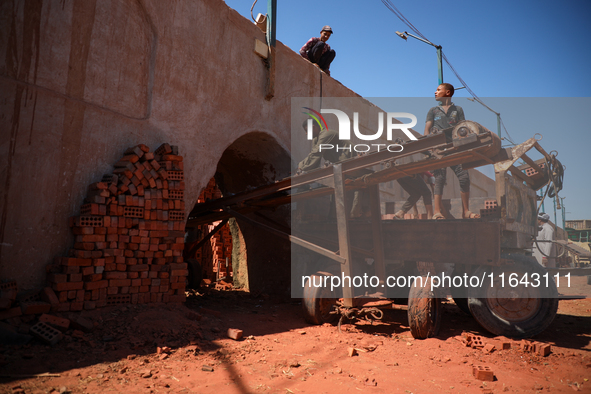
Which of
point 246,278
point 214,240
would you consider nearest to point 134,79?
point 246,278

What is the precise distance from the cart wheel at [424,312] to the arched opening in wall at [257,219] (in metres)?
3.53

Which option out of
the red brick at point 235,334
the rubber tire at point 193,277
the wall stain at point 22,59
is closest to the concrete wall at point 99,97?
the wall stain at point 22,59

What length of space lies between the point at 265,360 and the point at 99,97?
3801 mm

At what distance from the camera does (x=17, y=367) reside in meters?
3.42

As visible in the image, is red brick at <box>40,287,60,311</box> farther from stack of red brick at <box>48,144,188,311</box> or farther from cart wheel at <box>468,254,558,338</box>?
cart wheel at <box>468,254,558,338</box>

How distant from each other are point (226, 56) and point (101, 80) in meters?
2.37

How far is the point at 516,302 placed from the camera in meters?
5.08

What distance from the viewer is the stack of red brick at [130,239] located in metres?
4.62

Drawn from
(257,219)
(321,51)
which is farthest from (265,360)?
(321,51)

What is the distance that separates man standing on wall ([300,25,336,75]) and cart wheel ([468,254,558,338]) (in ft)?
21.3

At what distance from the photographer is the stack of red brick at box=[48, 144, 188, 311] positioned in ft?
15.2

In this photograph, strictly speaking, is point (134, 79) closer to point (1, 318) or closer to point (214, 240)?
point (1, 318)
